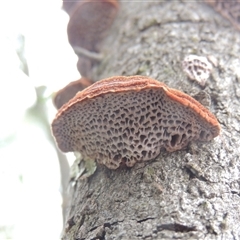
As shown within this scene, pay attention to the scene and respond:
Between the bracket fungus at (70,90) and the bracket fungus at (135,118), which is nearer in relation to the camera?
the bracket fungus at (135,118)

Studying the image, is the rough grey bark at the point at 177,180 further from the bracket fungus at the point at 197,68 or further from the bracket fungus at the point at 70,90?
the bracket fungus at the point at 70,90

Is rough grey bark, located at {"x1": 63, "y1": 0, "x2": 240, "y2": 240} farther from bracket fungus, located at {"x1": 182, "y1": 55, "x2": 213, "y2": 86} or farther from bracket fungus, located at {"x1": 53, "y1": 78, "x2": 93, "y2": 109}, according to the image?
bracket fungus, located at {"x1": 53, "y1": 78, "x2": 93, "y2": 109}

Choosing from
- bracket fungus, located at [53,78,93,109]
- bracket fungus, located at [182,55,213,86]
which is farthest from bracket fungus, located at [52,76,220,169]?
bracket fungus, located at [53,78,93,109]

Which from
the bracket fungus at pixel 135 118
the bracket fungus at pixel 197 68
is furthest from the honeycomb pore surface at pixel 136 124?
the bracket fungus at pixel 197 68

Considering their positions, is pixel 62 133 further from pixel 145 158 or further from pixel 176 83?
pixel 176 83

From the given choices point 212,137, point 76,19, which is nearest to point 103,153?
point 212,137
